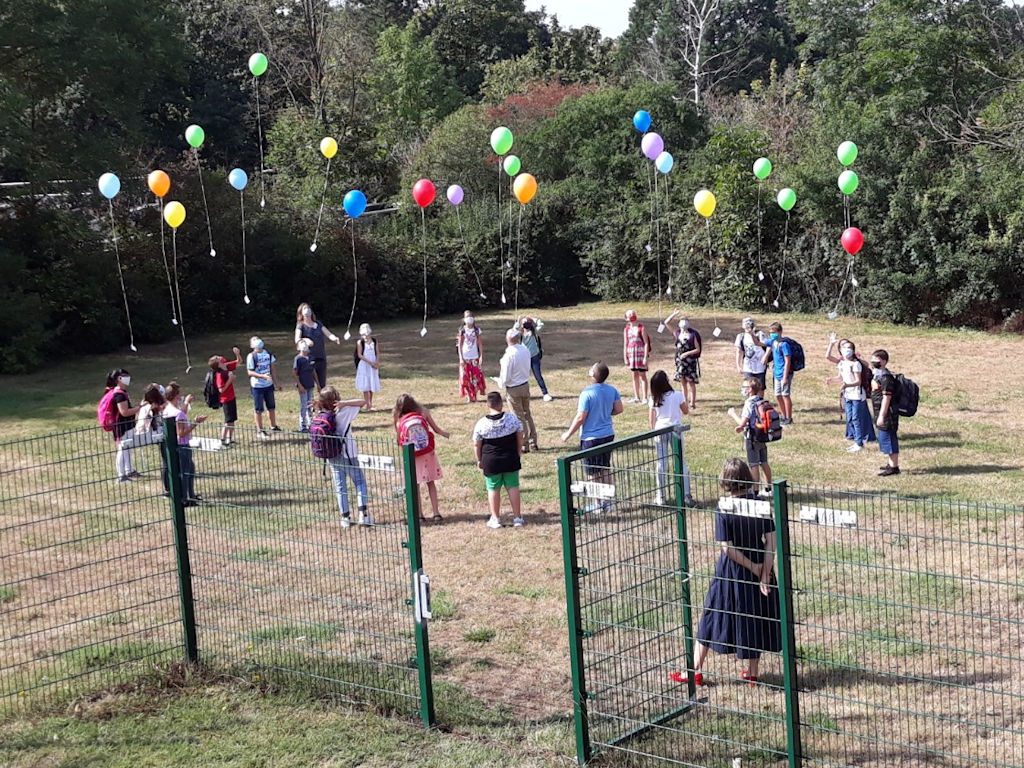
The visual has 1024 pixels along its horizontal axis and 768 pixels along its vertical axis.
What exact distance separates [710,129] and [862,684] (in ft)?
100

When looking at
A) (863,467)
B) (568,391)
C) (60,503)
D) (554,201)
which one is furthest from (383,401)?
(554,201)

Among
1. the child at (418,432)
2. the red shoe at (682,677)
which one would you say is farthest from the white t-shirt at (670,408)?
the red shoe at (682,677)

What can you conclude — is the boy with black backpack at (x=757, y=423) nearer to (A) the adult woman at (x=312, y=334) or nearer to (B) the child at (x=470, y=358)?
(B) the child at (x=470, y=358)

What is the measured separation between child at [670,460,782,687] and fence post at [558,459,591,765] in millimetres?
868

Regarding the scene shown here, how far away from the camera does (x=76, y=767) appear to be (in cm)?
618

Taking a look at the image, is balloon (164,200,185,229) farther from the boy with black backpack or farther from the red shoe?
the red shoe

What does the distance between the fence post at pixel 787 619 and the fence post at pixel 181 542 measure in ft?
13.0

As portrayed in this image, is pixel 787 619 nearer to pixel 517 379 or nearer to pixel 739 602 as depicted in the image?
pixel 739 602

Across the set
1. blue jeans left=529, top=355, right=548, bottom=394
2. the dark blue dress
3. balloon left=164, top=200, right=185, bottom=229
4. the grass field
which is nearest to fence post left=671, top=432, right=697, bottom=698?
the dark blue dress

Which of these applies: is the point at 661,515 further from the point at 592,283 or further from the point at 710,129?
the point at 710,129

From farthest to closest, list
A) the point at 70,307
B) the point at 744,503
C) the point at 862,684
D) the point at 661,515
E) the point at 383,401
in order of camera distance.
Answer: the point at 70,307
the point at 383,401
the point at 862,684
the point at 661,515
the point at 744,503

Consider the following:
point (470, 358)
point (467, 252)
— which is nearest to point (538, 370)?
point (470, 358)

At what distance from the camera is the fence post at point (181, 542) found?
7227 mm

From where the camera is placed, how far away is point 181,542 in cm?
745
